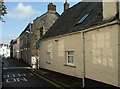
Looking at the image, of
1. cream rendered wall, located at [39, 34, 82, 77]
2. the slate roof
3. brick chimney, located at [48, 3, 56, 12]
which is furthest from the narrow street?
brick chimney, located at [48, 3, 56, 12]

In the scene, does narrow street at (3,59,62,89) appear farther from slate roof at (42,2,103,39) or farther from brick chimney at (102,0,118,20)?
brick chimney at (102,0,118,20)

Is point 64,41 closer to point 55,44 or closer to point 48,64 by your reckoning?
point 55,44

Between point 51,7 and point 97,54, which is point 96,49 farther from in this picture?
point 51,7

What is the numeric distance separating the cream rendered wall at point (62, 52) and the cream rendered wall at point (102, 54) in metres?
1.15

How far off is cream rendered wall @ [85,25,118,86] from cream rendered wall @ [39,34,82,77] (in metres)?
1.15

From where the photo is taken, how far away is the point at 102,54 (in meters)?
7.66

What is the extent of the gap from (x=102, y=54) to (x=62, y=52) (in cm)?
533

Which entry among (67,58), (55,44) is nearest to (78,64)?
(67,58)

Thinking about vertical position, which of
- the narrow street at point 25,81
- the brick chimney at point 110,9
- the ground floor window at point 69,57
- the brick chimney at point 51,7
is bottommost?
the narrow street at point 25,81

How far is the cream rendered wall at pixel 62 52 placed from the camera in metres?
10.2

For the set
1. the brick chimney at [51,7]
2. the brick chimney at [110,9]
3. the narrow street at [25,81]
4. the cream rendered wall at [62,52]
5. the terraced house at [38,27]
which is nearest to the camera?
the brick chimney at [110,9]

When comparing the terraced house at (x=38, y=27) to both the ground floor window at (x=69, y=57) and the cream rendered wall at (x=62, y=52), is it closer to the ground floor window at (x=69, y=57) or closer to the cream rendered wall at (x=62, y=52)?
the cream rendered wall at (x=62, y=52)

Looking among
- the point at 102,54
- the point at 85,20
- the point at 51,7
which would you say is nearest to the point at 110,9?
the point at 102,54

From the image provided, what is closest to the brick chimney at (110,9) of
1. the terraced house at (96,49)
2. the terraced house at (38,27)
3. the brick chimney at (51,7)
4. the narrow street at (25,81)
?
the terraced house at (96,49)
